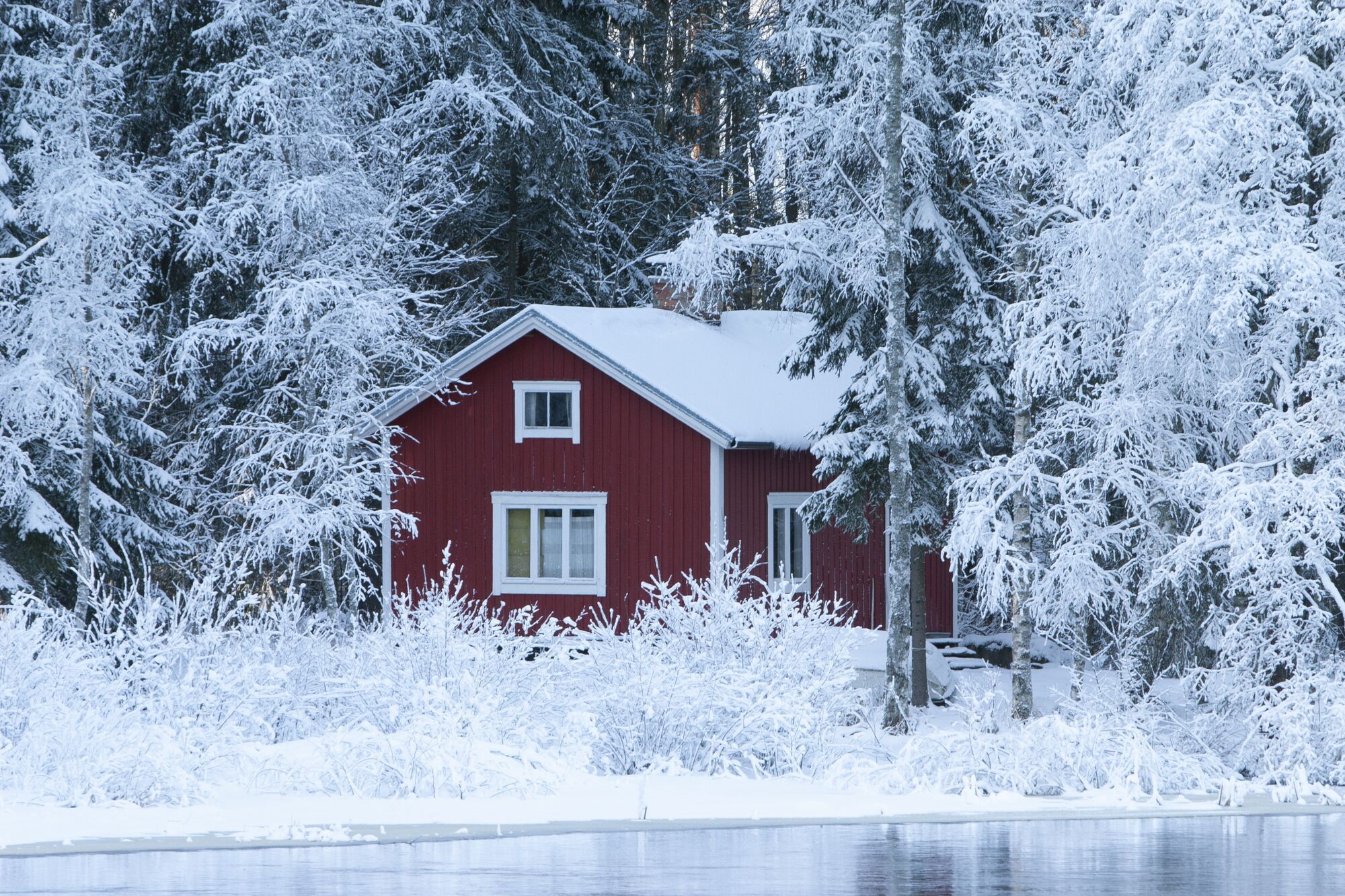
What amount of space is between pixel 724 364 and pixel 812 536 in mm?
3498

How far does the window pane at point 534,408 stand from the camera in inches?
1205

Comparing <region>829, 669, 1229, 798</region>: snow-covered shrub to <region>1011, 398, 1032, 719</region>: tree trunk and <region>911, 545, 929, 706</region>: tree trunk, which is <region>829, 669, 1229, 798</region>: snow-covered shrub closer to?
<region>1011, 398, 1032, 719</region>: tree trunk

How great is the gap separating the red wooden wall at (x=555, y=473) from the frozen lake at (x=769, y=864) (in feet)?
53.2

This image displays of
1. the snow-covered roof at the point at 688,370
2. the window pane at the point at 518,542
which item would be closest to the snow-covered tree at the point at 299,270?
the snow-covered roof at the point at 688,370

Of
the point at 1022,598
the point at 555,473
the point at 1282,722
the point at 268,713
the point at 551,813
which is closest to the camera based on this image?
the point at 551,813

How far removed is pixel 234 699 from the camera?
1585 cm

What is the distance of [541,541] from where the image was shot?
30469 millimetres

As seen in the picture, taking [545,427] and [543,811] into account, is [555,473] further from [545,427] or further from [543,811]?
[543,811]

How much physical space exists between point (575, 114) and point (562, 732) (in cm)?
2259

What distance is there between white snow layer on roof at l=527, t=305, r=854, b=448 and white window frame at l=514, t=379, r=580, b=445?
37.7 inches

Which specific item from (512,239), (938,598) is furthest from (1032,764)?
(512,239)

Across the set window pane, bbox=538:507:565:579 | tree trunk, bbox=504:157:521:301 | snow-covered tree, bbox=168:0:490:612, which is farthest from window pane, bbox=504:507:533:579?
tree trunk, bbox=504:157:521:301

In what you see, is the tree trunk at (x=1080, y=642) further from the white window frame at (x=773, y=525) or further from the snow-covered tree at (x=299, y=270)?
the snow-covered tree at (x=299, y=270)

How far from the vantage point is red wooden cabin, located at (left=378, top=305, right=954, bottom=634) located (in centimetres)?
2983
